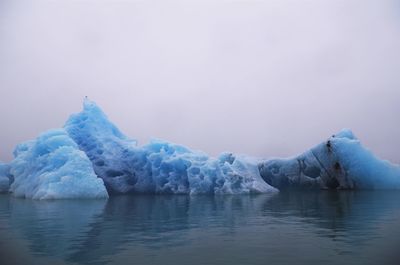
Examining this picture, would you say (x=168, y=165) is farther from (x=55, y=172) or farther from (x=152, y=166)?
(x=55, y=172)

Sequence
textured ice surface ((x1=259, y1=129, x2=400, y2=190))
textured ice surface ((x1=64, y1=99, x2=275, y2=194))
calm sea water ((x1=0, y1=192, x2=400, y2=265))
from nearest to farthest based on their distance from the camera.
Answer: calm sea water ((x1=0, y1=192, x2=400, y2=265))
textured ice surface ((x1=64, y1=99, x2=275, y2=194))
textured ice surface ((x1=259, y1=129, x2=400, y2=190))

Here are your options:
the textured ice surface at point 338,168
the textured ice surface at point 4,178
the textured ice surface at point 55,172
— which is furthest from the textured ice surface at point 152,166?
the textured ice surface at point 4,178

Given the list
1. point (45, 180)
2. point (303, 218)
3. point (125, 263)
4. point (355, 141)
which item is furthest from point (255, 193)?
point (125, 263)

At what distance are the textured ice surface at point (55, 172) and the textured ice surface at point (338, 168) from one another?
761 inches

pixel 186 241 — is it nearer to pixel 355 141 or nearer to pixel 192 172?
pixel 192 172

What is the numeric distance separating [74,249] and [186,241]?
2.54 meters

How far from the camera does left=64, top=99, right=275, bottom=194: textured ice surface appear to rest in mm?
31562

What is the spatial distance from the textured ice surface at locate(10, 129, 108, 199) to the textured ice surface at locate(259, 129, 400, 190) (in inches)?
761

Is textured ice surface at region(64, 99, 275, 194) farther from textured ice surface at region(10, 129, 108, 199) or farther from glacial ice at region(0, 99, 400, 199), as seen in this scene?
textured ice surface at region(10, 129, 108, 199)

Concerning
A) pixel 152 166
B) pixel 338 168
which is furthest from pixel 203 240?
pixel 338 168

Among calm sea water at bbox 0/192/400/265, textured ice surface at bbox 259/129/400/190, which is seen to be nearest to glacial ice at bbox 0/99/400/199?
textured ice surface at bbox 259/129/400/190

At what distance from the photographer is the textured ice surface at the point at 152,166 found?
104 feet

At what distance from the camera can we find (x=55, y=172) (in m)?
25.6

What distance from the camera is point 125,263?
699 cm
